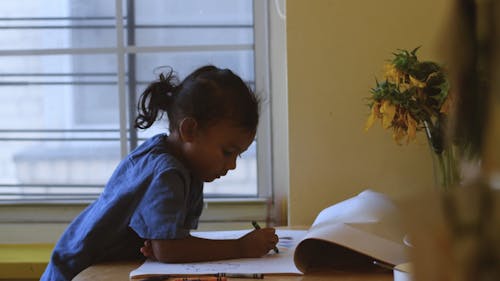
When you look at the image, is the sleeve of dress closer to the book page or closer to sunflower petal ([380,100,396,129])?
the book page

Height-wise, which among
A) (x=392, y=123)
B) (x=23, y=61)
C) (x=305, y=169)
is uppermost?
(x=23, y=61)

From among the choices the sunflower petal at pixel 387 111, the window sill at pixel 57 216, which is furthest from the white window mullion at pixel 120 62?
the sunflower petal at pixel 387 111

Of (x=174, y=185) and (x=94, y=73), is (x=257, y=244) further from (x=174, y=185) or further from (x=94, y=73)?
(x=94, y=73)

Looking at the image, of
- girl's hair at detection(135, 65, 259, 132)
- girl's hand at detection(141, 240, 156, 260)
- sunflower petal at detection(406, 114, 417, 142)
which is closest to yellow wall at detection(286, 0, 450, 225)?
girl's hair at detection(135, 65, 259, 132)

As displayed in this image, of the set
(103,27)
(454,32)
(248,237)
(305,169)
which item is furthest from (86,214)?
(454,32)

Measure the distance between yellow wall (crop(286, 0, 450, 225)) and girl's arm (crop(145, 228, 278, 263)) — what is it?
38cm

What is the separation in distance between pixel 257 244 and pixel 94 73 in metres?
0.95

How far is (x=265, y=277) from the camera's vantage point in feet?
3.68

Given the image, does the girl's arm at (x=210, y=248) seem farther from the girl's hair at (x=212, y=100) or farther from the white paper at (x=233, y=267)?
the girl's hair at (x=212, y=100)

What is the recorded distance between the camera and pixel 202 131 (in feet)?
4.45

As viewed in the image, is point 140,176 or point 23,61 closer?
point 140,176

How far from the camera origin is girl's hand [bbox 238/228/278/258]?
4.13ft

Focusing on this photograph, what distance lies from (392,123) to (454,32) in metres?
1.12

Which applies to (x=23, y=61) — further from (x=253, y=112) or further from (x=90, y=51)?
(x=253, y=112)
